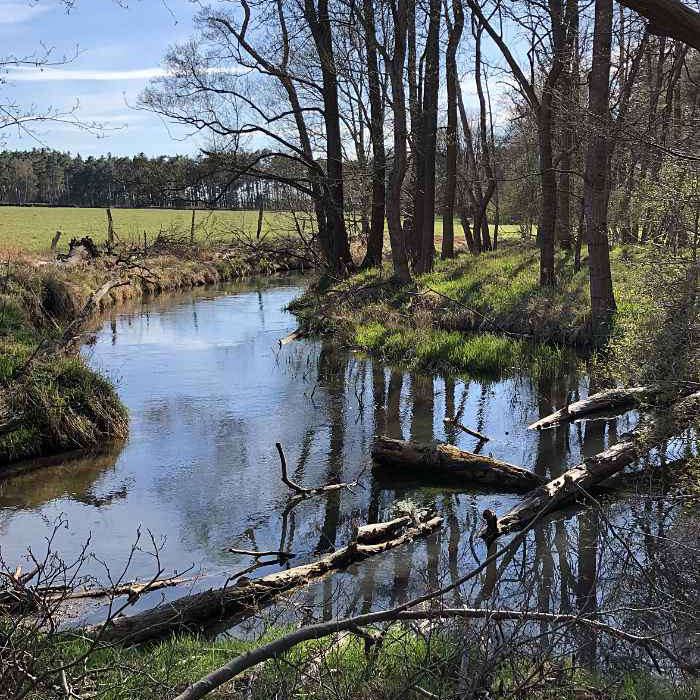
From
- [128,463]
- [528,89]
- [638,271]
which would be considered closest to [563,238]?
[528,89]

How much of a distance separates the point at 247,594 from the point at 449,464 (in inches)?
136

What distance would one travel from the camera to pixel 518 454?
996 centimetres

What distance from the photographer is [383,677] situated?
A: 4305 mm

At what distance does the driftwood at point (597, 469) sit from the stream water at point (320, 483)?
0.70 ft

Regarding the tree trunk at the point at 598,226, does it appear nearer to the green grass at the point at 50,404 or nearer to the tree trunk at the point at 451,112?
the green grass at the point at 50,404

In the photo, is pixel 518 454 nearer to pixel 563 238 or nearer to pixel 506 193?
pixel 563 238

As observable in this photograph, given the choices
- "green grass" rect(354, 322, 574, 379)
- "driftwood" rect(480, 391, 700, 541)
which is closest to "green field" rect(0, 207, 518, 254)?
"green grass" rect(354, 322, 574, 379)

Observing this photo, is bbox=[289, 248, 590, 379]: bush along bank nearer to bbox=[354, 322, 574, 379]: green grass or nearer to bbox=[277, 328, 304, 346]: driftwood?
bbox=[354, 322, 574, 379]: green grass

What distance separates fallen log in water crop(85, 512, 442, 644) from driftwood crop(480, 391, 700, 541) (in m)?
0.75

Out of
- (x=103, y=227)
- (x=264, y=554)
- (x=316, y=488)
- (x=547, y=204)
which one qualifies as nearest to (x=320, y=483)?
(x=316, y=488)

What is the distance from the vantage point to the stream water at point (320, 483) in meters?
6.50

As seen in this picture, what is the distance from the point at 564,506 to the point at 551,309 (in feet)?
26.5

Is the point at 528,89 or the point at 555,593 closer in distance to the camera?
the point at 555,593

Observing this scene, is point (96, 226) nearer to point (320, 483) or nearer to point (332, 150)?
point (332, 150)
